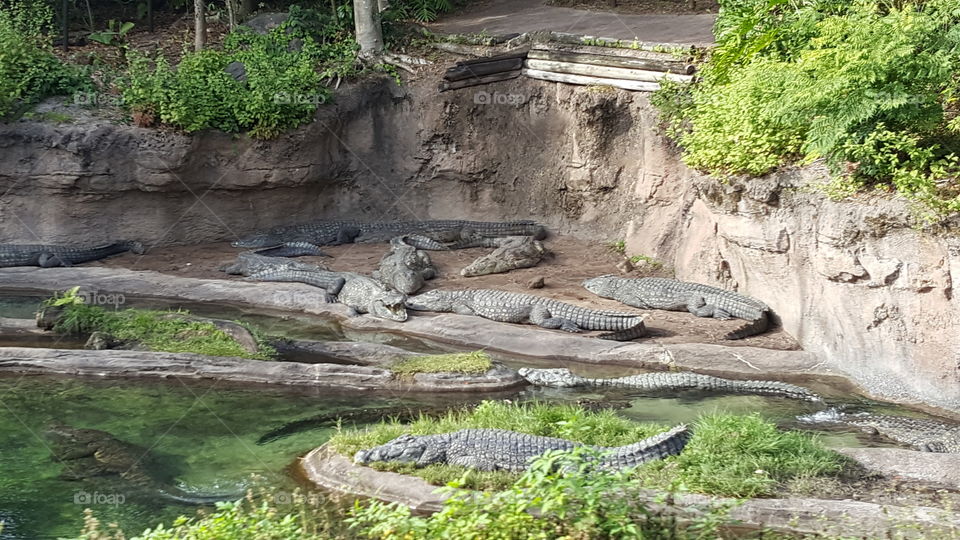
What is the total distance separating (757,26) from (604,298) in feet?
11.8

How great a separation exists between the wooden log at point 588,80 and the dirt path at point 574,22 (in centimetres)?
86

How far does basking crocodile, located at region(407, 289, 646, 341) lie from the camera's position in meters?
10.4

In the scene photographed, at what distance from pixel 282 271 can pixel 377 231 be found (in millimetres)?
2352

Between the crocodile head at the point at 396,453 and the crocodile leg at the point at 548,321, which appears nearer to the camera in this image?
the crocodile head at the point at 396,453

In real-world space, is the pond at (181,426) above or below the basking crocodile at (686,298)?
below

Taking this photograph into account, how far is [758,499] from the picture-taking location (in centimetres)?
621

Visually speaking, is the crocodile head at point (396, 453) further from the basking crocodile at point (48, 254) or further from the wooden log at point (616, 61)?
the basking crocodile at point (48, 254)

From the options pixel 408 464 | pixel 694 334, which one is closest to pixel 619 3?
pixel 694 334

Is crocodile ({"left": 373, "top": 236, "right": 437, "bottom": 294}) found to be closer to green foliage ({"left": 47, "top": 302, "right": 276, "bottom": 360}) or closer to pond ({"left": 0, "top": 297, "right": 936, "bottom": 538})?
pond ({"left": 0, "top": 297, "right": 936, "bottom": 538})

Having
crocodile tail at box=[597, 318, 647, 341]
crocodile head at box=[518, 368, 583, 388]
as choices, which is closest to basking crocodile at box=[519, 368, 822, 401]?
crocodile head at box=[518, 368, 583, 388]

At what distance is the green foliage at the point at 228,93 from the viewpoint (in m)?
14.1

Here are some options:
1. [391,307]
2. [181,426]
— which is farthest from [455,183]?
[181,426]

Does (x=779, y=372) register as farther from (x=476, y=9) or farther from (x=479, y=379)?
(x=476, y=9)

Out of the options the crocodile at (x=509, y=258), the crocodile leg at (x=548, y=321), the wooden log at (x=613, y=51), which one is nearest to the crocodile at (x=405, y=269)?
the crocodile at (x=509, y=258)
